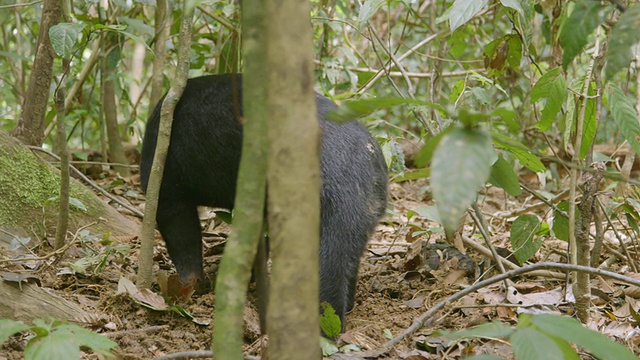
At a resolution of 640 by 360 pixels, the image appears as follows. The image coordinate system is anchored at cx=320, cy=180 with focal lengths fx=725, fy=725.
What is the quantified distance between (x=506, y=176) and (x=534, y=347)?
1.39 meters

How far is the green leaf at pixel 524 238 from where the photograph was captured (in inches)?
142

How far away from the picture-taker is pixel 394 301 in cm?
381

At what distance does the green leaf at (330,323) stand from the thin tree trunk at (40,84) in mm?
2156

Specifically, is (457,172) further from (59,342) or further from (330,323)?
(330,323)

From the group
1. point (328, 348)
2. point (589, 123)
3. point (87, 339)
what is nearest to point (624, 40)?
point (87, 339)

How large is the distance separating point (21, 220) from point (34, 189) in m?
0.25

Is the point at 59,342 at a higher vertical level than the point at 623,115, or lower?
lower

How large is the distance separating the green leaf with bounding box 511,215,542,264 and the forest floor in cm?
17

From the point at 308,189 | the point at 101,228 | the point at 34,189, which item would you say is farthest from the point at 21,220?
the point at 308,189

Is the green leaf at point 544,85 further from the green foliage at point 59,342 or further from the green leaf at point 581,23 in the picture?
the green foliage at point 59,342

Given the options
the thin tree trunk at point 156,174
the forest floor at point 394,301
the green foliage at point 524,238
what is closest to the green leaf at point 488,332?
the forest floor at point 394,301

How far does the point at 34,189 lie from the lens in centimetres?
412

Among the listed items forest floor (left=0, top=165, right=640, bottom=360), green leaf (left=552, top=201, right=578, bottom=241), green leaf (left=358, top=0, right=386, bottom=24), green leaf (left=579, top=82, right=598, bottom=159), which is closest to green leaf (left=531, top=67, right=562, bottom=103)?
green leaf (left=579, top=82, right=598, bottom=159)

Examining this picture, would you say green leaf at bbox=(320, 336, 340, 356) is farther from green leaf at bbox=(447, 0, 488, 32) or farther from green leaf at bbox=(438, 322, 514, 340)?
green leaf at bbox=(447, 0, 488, 32)
